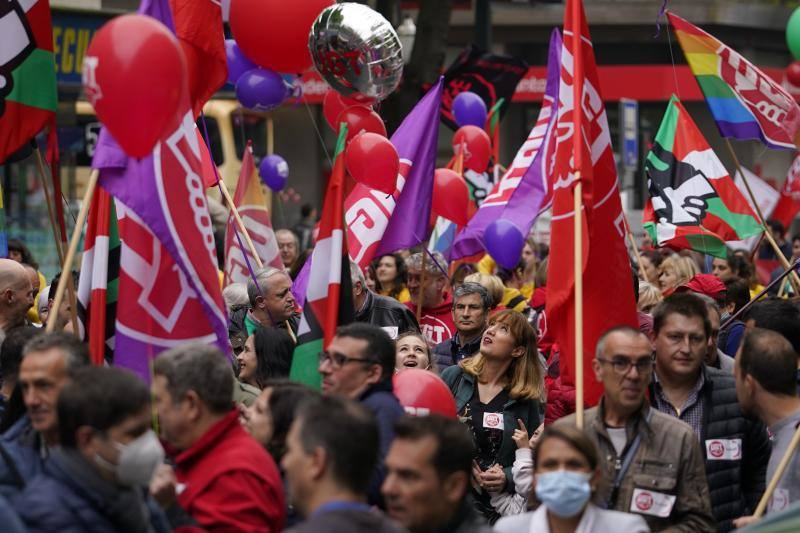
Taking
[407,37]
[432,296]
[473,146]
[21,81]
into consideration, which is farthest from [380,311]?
[407,37]

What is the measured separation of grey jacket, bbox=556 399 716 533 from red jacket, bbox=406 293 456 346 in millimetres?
4719

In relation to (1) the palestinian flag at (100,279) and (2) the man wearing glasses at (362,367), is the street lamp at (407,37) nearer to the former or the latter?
(1) the palestinian flag at (100,279)

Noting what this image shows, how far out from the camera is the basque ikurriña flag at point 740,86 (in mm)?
9742

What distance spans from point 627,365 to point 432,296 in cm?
500

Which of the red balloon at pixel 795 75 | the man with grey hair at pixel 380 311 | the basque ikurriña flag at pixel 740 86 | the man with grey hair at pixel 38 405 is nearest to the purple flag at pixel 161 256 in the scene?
the man with grey hair at pixel 38 405

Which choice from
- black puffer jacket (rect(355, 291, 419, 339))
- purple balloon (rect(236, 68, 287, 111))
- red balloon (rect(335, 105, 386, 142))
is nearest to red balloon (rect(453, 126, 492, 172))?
purple balloon (rect(236, 68, 287, 111))

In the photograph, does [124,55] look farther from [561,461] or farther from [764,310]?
[764,310]

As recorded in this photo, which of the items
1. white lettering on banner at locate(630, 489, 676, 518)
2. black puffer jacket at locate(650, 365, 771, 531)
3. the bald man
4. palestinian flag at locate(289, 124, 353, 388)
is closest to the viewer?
white lettering on banner at locate(630, 489, 676, 518)

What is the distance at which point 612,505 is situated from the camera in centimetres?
555

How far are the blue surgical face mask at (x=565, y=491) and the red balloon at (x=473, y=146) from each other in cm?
816

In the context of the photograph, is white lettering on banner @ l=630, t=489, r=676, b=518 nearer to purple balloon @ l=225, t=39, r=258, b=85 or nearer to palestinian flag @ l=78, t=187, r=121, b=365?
palestinian flag @ l=78, t=187, r=121, b=365

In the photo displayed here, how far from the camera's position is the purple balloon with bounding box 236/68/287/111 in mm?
10188

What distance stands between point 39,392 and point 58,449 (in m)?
0.74

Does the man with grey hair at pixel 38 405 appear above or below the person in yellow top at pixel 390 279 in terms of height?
above
